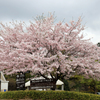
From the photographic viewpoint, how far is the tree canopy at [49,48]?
33.5 ft

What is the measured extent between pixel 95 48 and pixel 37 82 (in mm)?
6143

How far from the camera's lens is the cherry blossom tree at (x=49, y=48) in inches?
402

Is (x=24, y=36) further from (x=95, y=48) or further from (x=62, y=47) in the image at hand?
(x=95, y=48)

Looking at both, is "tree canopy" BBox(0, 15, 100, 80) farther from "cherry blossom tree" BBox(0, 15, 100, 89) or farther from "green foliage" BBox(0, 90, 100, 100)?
"green foliage" BBox(0, 90, 100, 100)

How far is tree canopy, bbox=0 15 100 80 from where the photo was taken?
10219mm

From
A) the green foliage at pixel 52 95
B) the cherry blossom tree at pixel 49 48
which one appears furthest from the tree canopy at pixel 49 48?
the green foliage at pixel 52 95

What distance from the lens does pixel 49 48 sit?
37.1 ft

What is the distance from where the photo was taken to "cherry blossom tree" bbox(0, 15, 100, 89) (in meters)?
10.2

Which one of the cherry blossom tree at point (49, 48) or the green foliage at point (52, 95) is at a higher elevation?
the cherry blossom tree at point (49, 48)

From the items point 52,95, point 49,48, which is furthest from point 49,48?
point 52,95

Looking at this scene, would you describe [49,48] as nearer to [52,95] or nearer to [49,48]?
[49,48]

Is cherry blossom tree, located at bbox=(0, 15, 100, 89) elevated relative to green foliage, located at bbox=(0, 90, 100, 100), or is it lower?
elevated

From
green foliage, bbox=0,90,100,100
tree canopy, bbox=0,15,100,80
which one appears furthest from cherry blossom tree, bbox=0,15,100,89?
green foliage, bbox=0,90,100,100

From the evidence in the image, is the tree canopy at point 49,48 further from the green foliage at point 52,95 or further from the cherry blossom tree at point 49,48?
the green foliage at point 52,95
